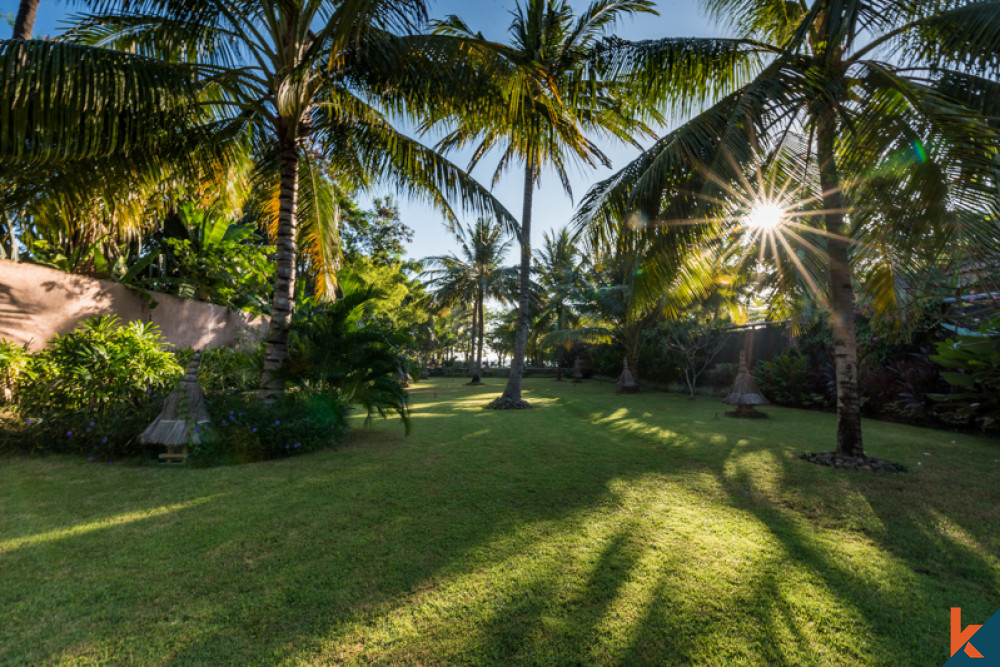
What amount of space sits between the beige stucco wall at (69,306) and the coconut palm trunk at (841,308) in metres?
10.3

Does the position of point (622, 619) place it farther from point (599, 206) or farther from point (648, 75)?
point (648, 75)

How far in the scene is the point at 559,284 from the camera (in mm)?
22797

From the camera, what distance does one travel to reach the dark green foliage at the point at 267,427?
4672 millimetres

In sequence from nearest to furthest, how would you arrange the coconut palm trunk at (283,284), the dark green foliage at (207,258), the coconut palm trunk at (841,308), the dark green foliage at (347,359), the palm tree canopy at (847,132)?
the palm tree canopy at (847,132) → the coconut palm trunk at (841,308) → the coconut palm trunk at (283,284) → the dark green foliage at (347,359) → the dark green foliage at (207,258)

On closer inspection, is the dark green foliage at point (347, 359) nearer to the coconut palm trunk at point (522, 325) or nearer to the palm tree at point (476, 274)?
the coconut palm trunk at point (522, 325)

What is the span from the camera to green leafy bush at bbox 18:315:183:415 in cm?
477

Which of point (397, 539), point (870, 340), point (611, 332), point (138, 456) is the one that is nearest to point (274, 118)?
point (138, 456)

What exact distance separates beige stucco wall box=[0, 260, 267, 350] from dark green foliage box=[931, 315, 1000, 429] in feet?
42.2

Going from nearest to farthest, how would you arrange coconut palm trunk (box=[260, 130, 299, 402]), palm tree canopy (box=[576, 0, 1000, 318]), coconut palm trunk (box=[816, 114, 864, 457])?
palm tree canopy (box=[576, 0, 1000, 318]) → coconut palm trunk (box=[816, 114, 864, 457]) → coconut palm trunk (box=[260, 130, 299, 402])

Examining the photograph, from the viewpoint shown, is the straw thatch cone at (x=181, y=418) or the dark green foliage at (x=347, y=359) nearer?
the straw thatch cone at (x=181, y=418)

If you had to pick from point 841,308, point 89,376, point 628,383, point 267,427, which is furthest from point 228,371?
point 628,383

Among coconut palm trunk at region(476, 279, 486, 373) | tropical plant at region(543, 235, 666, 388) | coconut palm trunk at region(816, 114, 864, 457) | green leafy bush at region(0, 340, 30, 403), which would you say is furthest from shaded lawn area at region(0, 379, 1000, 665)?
coconut palm trunk at region(476, 279, 486, 373)

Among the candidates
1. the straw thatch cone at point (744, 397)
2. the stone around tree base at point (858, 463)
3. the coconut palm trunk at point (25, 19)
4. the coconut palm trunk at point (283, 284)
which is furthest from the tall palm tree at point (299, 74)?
the straw thatch cone at point (744, 397)

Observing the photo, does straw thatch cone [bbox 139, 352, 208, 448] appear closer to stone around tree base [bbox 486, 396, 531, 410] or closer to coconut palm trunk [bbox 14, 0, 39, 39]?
coconut palm trunk [bbox 14, 0, 39, 39]
